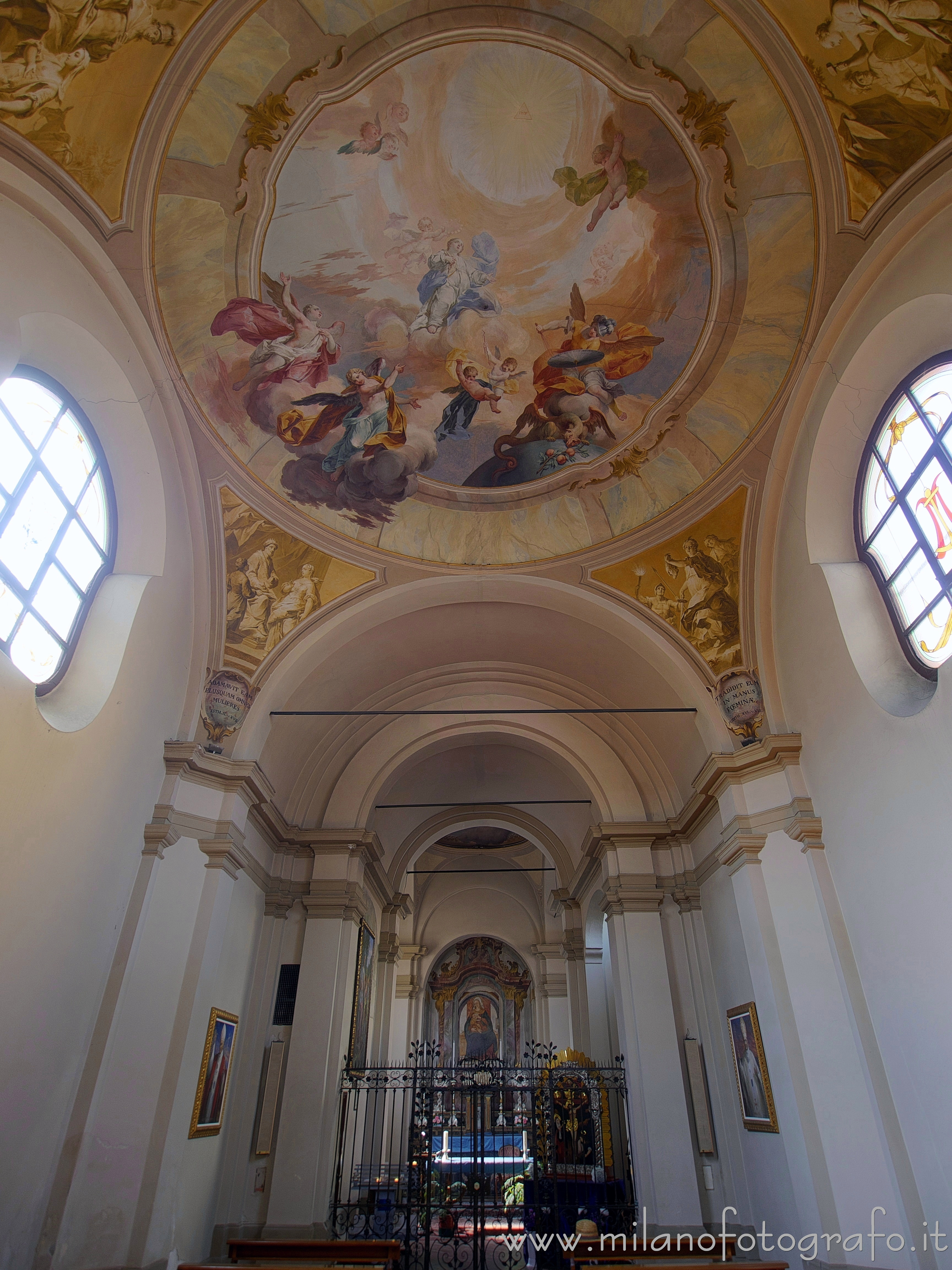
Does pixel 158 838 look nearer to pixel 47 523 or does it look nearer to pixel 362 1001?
pixel 47 523

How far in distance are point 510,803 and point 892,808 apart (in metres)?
6.31

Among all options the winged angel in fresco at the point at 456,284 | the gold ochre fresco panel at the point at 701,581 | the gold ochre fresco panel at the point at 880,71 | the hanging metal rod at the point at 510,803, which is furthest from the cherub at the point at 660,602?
the gold ochre fresco panel at the point at 880,71

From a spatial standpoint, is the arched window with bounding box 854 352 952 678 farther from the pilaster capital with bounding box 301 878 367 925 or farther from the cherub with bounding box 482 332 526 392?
the pilaster capital with bounding box 301 878 367 925

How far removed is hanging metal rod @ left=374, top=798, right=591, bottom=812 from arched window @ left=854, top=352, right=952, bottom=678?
535cm

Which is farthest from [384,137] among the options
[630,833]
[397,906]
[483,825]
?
[483,825]

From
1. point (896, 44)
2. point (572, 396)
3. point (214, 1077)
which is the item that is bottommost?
point (214, 1077)

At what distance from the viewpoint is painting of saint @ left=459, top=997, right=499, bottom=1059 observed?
2517 centimetres

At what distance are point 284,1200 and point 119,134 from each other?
10902 millimetres

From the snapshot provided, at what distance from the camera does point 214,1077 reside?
799 centimetres

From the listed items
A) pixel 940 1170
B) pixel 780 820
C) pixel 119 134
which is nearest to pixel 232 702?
pixel 119 134

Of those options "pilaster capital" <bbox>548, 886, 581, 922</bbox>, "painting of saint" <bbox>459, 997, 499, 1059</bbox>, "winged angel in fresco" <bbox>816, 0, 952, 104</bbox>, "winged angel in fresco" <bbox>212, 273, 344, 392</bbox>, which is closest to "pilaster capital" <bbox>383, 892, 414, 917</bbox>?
"pilaster capital" <bbox>548, 886, 581, 922</bbox>

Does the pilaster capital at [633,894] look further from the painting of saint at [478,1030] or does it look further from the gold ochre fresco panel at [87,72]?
the painting of saint at [478,1030]

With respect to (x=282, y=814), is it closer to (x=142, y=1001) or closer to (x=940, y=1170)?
(x=142, y=1001)

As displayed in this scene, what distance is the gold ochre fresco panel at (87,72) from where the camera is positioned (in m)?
5.48
